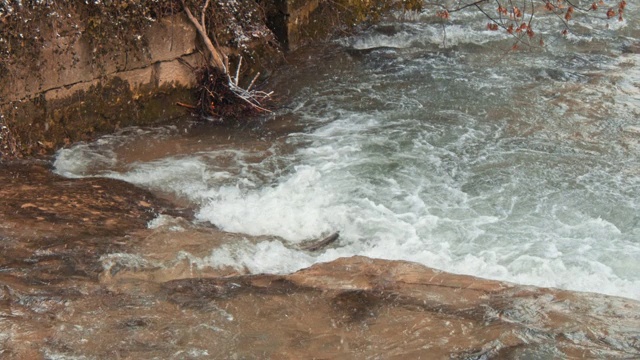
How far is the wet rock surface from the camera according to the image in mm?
3666

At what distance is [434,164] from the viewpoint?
6.61 metres

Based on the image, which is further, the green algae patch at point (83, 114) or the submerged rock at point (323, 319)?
the green algae patch at point (83, 114)

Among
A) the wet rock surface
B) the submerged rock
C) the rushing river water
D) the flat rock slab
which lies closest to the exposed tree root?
the rushing river water

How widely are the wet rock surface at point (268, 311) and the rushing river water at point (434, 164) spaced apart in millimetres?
589

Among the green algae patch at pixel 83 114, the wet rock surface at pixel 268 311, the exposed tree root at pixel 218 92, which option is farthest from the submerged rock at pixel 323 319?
the exposed tree root at pixel 218 92

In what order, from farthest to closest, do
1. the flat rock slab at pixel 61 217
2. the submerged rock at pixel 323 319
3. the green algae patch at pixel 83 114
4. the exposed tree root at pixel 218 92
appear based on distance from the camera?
the exposed tree root at pixel 218 92
the green algae patch at pixel 83 114
the flat rock slab at pixel 61 217
the submerged rock at pixel 323 319

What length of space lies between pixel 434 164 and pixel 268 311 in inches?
116

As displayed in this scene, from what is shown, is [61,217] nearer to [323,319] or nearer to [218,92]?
[323,319]

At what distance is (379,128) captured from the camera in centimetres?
731

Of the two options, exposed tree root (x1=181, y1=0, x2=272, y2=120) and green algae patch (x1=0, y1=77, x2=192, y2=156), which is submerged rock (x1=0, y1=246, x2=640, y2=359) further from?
exposed tree root (x1=181, y1=0, x2=272, y2=120)

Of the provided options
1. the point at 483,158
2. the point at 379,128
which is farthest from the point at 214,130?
the point at 483,158

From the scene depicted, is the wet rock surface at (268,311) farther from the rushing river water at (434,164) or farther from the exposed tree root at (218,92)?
the exposed tree root at (218,92)

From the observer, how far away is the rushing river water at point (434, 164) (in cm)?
539

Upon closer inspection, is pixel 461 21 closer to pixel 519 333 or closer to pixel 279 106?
pixel 279 106
